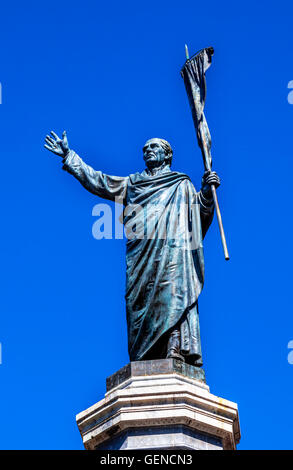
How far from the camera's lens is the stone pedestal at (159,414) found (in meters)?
12.2

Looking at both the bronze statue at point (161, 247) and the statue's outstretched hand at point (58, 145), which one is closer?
the bronze statue at point (161, 247)

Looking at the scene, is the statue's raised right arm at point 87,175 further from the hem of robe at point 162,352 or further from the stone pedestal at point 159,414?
the stone pedestal at point 159,414

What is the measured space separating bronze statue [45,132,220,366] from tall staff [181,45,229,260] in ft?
1.88

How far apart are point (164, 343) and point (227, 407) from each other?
4.44 feet

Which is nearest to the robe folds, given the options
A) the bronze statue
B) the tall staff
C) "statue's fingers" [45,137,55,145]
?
the bronze statue

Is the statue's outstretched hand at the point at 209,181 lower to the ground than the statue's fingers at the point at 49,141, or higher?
lower

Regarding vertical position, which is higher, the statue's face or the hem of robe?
the statue's face

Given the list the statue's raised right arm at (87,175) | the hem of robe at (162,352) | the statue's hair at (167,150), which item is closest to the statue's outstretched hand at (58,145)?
the statue's raised right arm at (87,175)

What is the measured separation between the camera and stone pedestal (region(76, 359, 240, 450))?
12.2m

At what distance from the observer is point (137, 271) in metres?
14.2

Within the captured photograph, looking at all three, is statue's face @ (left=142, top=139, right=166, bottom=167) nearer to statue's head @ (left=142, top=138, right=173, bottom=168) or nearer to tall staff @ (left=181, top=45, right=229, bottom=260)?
statue's head @ (left=142, top=138, right=173, bottom=168)

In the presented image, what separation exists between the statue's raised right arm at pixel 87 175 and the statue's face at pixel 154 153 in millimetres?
474

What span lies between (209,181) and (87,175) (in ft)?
6.93
